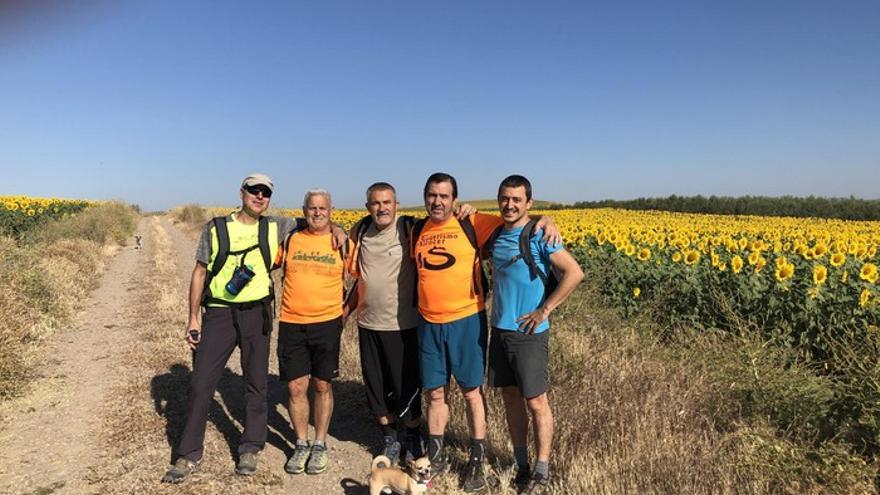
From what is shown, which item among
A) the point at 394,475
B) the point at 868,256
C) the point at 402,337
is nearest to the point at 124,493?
A: the point at 394,475

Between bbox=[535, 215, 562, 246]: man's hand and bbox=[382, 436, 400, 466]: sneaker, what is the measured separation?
217cm

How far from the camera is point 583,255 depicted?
9.32 metres

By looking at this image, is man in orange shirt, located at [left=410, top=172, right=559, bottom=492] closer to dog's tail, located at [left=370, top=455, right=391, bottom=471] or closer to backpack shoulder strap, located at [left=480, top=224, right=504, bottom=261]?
backpack shoulder strap, located at [left=480, top=224, right=504, bottom=261]

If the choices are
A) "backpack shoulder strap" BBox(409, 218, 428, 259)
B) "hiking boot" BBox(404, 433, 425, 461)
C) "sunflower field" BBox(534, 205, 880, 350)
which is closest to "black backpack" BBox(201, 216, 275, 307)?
"backpack shoulder strap" BBox(409, 218, 428, 259)

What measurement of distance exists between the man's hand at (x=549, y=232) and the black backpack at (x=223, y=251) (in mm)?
2194

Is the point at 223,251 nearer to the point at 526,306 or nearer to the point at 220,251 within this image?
the point at 220,251

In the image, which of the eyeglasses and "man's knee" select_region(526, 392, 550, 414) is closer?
"man's knee" select_region(526, 392, 550, 414)

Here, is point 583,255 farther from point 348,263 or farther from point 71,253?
point 71,253

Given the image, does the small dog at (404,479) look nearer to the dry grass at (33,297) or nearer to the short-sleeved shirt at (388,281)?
the short-sleeved shirt at (388,281)

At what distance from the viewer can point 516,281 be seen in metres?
3.55

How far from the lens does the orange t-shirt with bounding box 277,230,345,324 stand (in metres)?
4.09

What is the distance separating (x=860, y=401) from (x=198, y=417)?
4869 millimetres

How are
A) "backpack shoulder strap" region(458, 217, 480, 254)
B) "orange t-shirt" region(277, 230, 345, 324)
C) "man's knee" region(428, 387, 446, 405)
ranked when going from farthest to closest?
1. "orange t-shirt" region(277, 230, 345, 324)
2. "man's knee" region(428, 387, 446, 405)
3. "backpack shoulder strap" region(458, 217, 480, 254)

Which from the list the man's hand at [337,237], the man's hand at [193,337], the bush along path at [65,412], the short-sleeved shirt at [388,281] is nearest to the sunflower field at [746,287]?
the short-sleeved shirt at [388,281]
